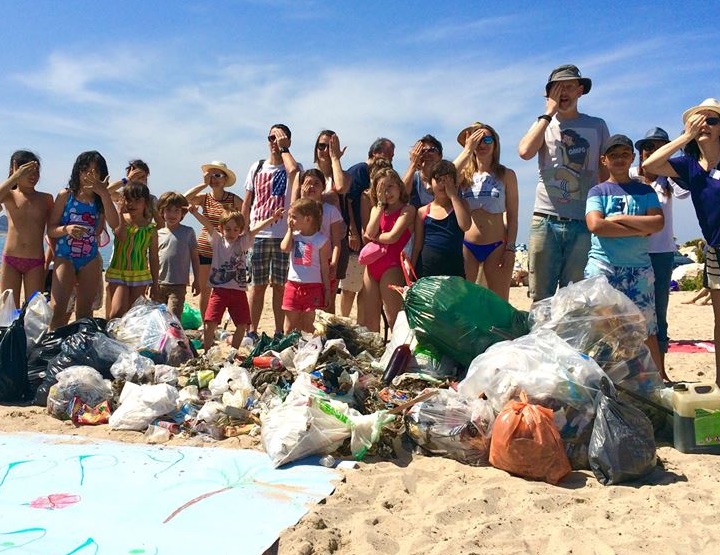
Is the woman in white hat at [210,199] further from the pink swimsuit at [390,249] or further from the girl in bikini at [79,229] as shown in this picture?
the pink swimsuit at [390,249]

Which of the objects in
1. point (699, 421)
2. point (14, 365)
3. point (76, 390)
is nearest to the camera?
point (699, 421)

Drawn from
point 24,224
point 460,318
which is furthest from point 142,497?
point 24,224

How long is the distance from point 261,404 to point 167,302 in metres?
2.55

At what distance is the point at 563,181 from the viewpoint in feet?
15.8

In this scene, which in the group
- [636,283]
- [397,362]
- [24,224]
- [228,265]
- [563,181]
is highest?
[563,181]

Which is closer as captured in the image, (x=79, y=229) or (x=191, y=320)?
(x=79, y=229)

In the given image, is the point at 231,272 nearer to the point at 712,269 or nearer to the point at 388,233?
the point at 388,233

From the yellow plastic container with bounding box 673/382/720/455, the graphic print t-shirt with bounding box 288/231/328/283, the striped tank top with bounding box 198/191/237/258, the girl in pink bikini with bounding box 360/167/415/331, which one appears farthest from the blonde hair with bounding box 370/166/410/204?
the yellow plastic container with bounding box 673/382/720/455

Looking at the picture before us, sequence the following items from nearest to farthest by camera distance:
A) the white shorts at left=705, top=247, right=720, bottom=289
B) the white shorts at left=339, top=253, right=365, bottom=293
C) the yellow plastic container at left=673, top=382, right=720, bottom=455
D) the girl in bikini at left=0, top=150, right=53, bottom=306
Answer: the yellow plastic container at left=673, top=382, right=720, bottom=455, the white shorts at left=705, top=247, right=720, bottom=289, the girl in bikini at left=0, top=150, right=53, bottom=306, the white shorts at left=339, top=253, right=365, bottom=293

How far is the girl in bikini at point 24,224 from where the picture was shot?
18.7ft

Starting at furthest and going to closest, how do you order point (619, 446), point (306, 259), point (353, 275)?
point (353, 275), point (306, 259), point (619, 446)

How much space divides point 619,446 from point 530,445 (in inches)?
17.2

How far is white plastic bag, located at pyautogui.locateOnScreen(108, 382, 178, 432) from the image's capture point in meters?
4.15

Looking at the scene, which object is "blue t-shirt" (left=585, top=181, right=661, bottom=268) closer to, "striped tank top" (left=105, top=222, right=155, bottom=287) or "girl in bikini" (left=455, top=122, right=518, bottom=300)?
"girl in bikini" (left=455, top=122, right=518, bottom=300)
